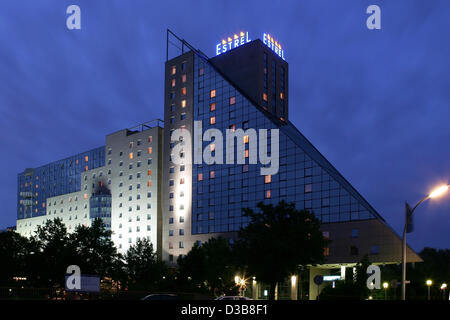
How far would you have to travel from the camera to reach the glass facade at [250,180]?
84.8 meters

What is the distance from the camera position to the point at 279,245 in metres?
44.7

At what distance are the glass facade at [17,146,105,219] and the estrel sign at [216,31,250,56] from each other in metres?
52.4

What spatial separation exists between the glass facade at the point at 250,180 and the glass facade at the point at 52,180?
51444 millimetres

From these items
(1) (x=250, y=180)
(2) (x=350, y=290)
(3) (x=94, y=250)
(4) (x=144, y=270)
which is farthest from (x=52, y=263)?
(1) (x=250, y=180)

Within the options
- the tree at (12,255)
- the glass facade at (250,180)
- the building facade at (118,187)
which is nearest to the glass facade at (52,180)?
the building facade at (118,187)

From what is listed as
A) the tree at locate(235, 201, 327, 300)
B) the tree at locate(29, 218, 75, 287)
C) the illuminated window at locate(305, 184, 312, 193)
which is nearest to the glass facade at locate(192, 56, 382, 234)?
the illuminated window at locate(305, 184, 312, 193)

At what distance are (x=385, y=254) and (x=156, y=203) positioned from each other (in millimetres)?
64024

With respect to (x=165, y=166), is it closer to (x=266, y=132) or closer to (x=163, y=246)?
(x=163, y=246)

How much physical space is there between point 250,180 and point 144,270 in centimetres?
2929

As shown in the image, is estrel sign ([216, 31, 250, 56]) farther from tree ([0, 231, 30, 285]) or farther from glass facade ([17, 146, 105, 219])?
tree ([0, 231, 30, 285])

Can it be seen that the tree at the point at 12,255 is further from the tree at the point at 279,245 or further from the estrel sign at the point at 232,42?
the estrel sign at the point at 232,42

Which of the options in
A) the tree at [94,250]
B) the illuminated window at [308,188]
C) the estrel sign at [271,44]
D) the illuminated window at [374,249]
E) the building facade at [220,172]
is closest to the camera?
the tree at [94,250]
